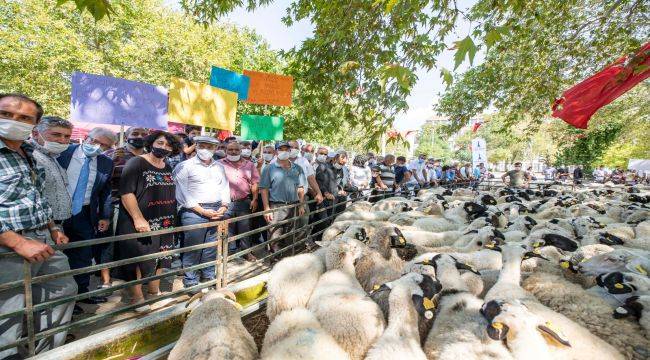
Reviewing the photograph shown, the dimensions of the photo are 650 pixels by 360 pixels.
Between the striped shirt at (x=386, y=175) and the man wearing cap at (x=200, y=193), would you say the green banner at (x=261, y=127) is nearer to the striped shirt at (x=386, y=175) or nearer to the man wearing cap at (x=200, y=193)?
the striped shirt at (x=386, y=175)

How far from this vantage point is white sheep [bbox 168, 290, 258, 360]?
6.67 feet

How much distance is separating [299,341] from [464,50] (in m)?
2.26

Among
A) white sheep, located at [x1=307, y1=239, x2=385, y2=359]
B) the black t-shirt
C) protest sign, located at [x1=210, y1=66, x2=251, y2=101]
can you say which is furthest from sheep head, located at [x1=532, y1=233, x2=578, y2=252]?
protest sign, located at [x1=210, y1=66, x2=251, y2=101]

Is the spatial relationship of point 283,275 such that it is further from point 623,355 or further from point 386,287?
point 623,355

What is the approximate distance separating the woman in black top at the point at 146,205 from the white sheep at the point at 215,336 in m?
1.34

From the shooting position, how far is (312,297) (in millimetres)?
2930

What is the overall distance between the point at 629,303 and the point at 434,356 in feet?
5.46

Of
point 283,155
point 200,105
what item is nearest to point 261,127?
point 200,105

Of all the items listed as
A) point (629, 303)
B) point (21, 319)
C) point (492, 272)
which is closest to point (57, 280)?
point (21, 319)

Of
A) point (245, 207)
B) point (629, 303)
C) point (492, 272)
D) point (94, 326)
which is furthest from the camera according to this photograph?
point (245, 207)

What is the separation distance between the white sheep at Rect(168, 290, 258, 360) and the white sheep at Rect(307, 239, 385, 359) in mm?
578

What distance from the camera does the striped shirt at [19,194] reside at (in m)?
2.02

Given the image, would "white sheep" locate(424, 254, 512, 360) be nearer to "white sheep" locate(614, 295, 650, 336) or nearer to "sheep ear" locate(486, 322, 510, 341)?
"sheep ear" locate(486, 322, 510, 341)

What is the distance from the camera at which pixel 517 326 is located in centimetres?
215
